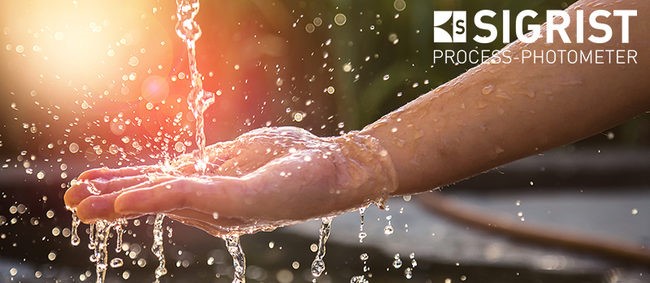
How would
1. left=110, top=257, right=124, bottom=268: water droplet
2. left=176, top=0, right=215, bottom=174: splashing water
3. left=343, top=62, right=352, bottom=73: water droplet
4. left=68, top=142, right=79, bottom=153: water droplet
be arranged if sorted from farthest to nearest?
left=343, top=62, right=352, bottom=73: water droplet < left=68, top=142, right=79, bottom=153: water droplet < left=110, top=257, right=124, bottom=268: water droplet < left=176, top=0, right=215, bottom=174: splashing water

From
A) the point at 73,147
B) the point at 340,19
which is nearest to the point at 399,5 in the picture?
the point at 340,19

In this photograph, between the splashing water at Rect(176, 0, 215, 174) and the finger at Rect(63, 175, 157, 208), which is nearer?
the finger at Rect(63, 175, 157, 208)

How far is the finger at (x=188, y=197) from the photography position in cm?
144

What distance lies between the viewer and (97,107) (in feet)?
15.6

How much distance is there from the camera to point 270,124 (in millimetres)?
5055

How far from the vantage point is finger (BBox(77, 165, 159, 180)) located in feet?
5.65

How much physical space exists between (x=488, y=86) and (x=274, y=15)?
396 cm

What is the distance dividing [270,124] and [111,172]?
328 cm

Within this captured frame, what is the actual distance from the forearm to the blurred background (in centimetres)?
177

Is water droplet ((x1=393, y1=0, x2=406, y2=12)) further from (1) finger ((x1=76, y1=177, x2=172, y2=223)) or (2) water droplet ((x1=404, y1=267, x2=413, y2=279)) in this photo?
(1) finger ((x1=76, y1=177, x2=172, y2=223))

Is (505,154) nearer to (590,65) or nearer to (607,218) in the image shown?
(590,65)

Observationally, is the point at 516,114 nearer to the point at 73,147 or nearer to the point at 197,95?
the point at 197,95

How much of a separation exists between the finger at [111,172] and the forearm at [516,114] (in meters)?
0.41

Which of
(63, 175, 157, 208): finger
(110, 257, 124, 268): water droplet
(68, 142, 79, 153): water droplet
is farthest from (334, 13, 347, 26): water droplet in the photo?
(63, 175, 157, 208): finger
